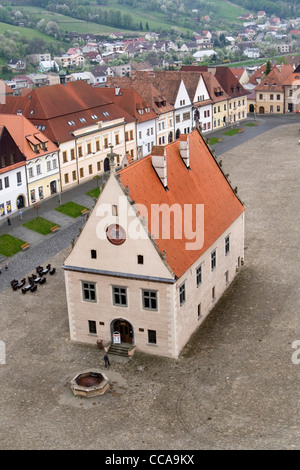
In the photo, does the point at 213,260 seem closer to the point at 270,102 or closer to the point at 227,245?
the point at 227,245

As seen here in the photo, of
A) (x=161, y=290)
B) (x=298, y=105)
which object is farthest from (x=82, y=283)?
(x=298, y=105)

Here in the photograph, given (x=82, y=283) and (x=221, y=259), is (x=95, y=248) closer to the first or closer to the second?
(x=82, y=283)

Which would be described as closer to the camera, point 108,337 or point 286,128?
point 108,337

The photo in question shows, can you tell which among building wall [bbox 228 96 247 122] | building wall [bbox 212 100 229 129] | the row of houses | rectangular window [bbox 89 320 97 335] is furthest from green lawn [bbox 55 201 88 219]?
building wall [bbox 228 96 247 122]

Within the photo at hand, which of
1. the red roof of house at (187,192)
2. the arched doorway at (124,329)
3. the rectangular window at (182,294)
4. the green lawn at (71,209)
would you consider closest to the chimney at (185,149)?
the red roof of house at (187,192)

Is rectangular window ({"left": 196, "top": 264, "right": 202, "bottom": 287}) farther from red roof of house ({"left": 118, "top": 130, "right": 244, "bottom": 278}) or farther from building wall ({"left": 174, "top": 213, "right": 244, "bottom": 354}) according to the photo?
red roof of house ({"left": 118, "top": 130, "right": 244, "bottom": 278})

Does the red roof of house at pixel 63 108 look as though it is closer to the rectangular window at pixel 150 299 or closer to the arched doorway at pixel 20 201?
the arched doorway at pixel 20 201
